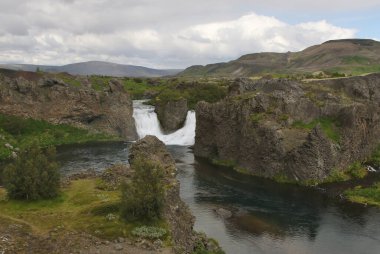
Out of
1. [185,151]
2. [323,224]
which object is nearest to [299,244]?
[323,224]

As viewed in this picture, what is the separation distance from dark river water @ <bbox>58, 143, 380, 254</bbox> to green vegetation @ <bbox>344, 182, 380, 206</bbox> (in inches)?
92.3

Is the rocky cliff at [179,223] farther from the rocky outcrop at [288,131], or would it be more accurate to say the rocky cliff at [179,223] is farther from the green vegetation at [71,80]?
the green vegetation at [71,80]

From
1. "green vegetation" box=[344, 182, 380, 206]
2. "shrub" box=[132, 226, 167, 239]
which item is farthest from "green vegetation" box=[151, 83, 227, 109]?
"shrub" box=[132, 226, 167, 239]

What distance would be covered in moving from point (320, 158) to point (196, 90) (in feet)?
235

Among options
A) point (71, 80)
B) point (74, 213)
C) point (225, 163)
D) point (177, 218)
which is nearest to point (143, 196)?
point (177, 218)

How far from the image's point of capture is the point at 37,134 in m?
96.9

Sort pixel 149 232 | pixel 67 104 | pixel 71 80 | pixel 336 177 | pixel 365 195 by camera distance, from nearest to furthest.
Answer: pixel 149 232
pixel 365 195
pixel 336 177
pixel 67 104
pixel 71 80

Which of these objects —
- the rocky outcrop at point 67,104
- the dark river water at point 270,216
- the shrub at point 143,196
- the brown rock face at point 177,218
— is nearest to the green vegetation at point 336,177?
the dark river water at point 270,216

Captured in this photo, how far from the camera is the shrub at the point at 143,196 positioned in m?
34.5

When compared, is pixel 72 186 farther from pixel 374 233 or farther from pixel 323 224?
pixel 374 233

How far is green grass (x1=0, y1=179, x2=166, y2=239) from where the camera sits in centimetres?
3403

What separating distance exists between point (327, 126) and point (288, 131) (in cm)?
812

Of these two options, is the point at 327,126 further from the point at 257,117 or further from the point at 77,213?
the point at 77,213

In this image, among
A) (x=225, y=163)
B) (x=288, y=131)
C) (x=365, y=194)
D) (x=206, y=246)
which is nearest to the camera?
(x=206, y=246)
